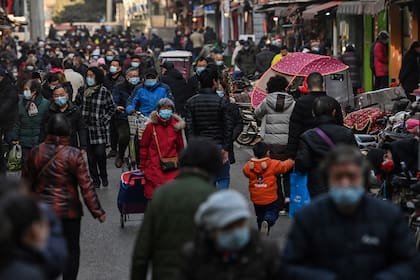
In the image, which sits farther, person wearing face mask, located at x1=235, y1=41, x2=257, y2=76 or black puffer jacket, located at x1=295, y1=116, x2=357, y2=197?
person wearing face mask, located at x1=235, y1=41, x2=257, y2=76

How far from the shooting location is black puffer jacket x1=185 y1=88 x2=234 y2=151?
12102 mm

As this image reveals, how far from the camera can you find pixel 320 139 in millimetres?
9703

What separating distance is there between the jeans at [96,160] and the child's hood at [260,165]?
437cm

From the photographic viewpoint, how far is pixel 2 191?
215 inches

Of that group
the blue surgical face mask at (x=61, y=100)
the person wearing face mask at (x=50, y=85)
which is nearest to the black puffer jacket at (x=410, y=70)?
the person wearing face mask at (x=50, y=85)

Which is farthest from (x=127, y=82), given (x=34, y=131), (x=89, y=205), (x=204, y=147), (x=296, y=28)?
(x=296, y=28)

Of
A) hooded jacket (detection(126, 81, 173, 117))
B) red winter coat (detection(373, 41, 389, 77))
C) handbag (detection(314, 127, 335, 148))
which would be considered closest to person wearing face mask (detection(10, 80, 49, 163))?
hooded jacket (detection(126, 81, 173, 117))

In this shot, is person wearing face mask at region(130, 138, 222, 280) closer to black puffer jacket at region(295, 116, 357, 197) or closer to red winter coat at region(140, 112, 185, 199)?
black puffer jacket at region(295, 116, 357, 197)

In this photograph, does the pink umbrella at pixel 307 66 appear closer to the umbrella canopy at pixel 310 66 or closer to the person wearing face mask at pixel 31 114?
the umbrella canopy at pixel 310 66

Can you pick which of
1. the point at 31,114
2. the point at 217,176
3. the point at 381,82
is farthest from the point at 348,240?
the point at 381,82

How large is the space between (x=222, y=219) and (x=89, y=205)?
3460 millimetres

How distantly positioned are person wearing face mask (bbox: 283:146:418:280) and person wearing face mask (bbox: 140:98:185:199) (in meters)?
5.67

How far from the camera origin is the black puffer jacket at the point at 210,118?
1210 cm

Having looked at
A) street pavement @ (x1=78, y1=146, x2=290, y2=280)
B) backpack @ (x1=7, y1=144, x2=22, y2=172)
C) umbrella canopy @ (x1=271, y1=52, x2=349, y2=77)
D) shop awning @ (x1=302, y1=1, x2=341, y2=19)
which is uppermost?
shop awning @ (x1=302, y1=1, x2=341, y2=19)
